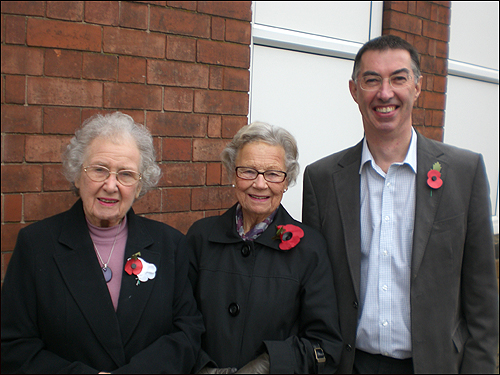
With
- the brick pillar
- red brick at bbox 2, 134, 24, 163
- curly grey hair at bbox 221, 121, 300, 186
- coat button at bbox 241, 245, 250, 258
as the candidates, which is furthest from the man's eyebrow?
the brick pillar

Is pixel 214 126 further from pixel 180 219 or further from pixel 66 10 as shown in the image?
pixel 66 10

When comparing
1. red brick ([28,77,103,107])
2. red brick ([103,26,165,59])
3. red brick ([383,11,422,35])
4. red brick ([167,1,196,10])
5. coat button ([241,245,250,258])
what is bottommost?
coat button ([241,245,250,258])

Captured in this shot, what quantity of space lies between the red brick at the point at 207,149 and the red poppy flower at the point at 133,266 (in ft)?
3.61

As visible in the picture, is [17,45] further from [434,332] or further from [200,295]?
[434,332]

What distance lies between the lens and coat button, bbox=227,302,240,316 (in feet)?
6.92

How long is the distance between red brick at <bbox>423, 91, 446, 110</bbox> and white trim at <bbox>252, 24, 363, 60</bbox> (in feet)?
2.81

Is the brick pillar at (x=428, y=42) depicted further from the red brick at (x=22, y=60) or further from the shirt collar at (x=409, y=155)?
the red brick at (x=22, y=60)

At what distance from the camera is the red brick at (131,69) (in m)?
2.70

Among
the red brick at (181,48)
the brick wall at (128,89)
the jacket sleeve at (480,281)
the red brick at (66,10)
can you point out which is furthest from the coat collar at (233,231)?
the red brick at (66,10)

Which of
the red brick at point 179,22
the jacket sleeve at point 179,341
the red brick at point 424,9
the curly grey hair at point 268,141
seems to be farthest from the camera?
the red brick at point 424,9

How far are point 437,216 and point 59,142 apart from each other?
2.03 m

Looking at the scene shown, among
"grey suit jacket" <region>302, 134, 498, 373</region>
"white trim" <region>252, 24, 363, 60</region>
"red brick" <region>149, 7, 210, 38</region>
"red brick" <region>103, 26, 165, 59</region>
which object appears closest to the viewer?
"grey suit jacket" <region>302, 134, 498, 373</region>

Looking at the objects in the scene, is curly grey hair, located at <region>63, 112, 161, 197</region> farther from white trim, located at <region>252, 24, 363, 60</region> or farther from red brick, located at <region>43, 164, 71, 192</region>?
white trim, located at <region>252, 24, 363, 60</region>

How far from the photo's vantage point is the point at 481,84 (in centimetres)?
526
